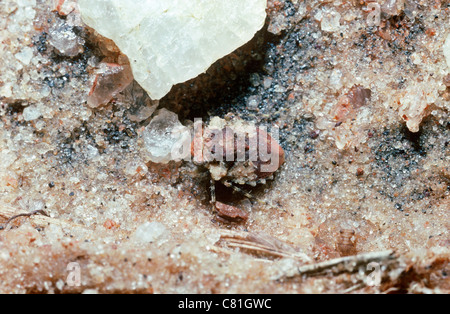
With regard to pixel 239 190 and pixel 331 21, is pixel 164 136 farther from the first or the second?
pixel 331 21

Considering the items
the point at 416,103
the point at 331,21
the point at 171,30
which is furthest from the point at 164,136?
the point at 416,103

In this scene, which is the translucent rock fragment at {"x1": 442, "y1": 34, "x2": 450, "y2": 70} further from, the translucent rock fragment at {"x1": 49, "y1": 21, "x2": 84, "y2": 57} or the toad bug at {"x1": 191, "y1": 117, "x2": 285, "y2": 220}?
the translucent rock fragment at {"x1": 49, "y1": 21, "x2": 84, "y2": 57}

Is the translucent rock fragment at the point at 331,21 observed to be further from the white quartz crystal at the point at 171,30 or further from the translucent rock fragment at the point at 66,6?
the translucent rock fragment at the point at 66,6

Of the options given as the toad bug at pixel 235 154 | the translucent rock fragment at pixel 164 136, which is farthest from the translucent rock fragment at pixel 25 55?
the toad bug at pixel 235 154

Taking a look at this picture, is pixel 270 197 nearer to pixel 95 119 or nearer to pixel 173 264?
pixel 173 264

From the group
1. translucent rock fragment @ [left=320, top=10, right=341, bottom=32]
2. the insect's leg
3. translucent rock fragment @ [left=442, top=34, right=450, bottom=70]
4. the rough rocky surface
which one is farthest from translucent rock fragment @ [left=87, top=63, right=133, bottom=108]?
translucent rock fragment @ [left=442, top=34, right=450, bottom=70]
